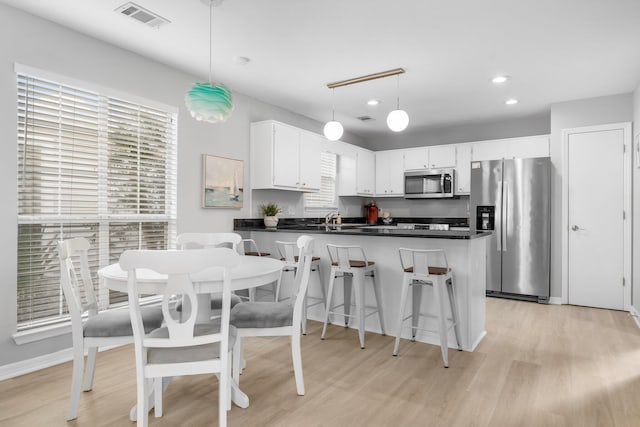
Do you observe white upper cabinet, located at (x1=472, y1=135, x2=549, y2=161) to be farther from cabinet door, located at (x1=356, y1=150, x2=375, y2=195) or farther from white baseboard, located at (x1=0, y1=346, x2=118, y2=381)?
white baseboard, located at (x1=0, y1=346, x2=118, y2=381)

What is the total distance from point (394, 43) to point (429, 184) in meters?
3.34

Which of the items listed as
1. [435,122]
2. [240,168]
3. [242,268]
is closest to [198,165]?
[240,168]

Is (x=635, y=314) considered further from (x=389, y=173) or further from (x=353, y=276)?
(x=389, y=173)

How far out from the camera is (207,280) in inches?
71.9

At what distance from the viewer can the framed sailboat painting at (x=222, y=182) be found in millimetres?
4055

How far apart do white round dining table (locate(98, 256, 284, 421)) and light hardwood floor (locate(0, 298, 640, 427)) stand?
0.88 ft

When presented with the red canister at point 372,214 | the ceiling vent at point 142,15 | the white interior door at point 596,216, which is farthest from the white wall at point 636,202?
the ceiling vent at point 142,15

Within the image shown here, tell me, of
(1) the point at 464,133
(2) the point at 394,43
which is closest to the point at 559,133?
(1) the point at 464,133

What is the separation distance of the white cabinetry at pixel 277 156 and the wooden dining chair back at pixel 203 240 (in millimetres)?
1404

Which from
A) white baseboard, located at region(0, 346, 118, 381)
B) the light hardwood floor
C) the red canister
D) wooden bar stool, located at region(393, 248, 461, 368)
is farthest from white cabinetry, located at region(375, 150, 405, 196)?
white baseboard, located at region(0, 346, 118, 381)

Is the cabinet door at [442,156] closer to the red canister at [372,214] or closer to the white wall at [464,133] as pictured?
the white wall at [464,133]

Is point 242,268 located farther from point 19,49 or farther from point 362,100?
point 362,100

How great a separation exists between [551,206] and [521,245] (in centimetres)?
62

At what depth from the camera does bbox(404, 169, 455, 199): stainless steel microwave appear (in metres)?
5.96
